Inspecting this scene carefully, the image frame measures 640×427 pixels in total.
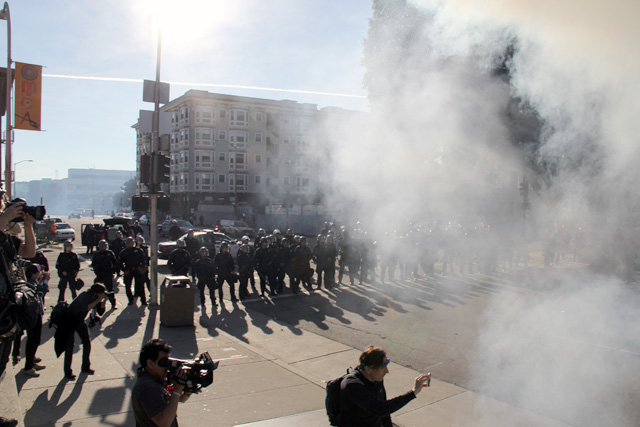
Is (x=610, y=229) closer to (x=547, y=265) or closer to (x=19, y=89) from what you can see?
(x=547, y=265)

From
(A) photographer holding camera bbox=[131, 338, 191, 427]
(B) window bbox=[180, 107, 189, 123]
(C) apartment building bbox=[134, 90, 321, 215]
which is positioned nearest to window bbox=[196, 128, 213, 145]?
(C) apartment building bbox=[134, 90, 321, 215]

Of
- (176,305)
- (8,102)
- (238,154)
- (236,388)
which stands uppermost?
(238,154)

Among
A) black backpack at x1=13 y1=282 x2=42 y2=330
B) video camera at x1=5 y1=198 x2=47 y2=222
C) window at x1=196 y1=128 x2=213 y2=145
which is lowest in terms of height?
black backpack at x1=13 y1=282 x2=42 y2=330

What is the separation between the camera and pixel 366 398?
259 cm

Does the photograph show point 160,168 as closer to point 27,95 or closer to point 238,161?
point 27,95

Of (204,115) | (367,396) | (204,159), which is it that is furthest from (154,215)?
(204,159)

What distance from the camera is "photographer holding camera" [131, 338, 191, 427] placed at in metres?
2.40

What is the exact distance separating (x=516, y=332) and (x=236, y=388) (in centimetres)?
423

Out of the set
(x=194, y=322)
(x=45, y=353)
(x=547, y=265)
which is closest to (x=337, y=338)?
(x=194, y=322)

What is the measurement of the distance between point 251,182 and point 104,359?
139 feet

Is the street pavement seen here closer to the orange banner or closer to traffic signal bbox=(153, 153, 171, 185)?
traffic signal bbox=(153, 153, 171, 185)

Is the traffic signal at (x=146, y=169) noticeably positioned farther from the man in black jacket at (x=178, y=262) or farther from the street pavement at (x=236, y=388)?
the street pavement at (x=236, y=388)

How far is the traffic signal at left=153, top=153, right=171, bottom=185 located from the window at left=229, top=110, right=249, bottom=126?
38.7m

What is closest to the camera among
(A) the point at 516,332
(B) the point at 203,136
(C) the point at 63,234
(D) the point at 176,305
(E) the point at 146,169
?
(A) the point at 516,332
